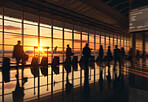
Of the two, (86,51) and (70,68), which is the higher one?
(86,51)

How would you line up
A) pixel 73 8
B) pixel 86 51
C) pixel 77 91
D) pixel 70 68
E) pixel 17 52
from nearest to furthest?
pixel 77 91
pixel 17 52
pixel 86 51
pixel 70 68
pixel 73 8

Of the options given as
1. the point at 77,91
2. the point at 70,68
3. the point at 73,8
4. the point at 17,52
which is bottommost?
the point at 70,68

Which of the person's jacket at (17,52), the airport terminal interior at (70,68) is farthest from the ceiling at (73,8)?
the person's jacket at (17,52)

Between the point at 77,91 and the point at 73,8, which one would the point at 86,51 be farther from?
the point at 77,91

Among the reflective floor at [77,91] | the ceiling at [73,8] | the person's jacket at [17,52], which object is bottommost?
the reflective floor at [77,91]

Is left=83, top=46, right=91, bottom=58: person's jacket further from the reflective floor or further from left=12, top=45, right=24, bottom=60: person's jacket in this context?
left=12, top=45, right=24, bottom=60: person's jacket

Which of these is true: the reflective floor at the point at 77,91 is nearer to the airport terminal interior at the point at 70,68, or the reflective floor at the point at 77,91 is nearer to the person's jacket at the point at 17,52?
the airport terminal interior at the point at 70,68

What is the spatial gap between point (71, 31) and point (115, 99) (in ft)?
45.6

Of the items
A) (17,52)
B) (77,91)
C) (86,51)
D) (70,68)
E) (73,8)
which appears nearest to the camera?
(77,91)

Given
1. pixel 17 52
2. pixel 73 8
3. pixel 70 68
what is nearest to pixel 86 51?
pixel 70 68

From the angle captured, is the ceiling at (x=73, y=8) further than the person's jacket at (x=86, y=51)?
No

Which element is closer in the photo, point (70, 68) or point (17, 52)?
point (17, 52)

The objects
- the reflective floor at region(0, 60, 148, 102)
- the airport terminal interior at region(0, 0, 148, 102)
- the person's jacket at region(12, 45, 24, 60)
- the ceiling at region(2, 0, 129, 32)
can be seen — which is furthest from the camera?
the ceiling at region(2, 0, 129, 32)

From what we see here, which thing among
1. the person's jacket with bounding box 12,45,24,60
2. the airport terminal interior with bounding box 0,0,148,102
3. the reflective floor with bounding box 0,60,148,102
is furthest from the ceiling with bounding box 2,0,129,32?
the reflective floor with bounding box 0,60,148,102
